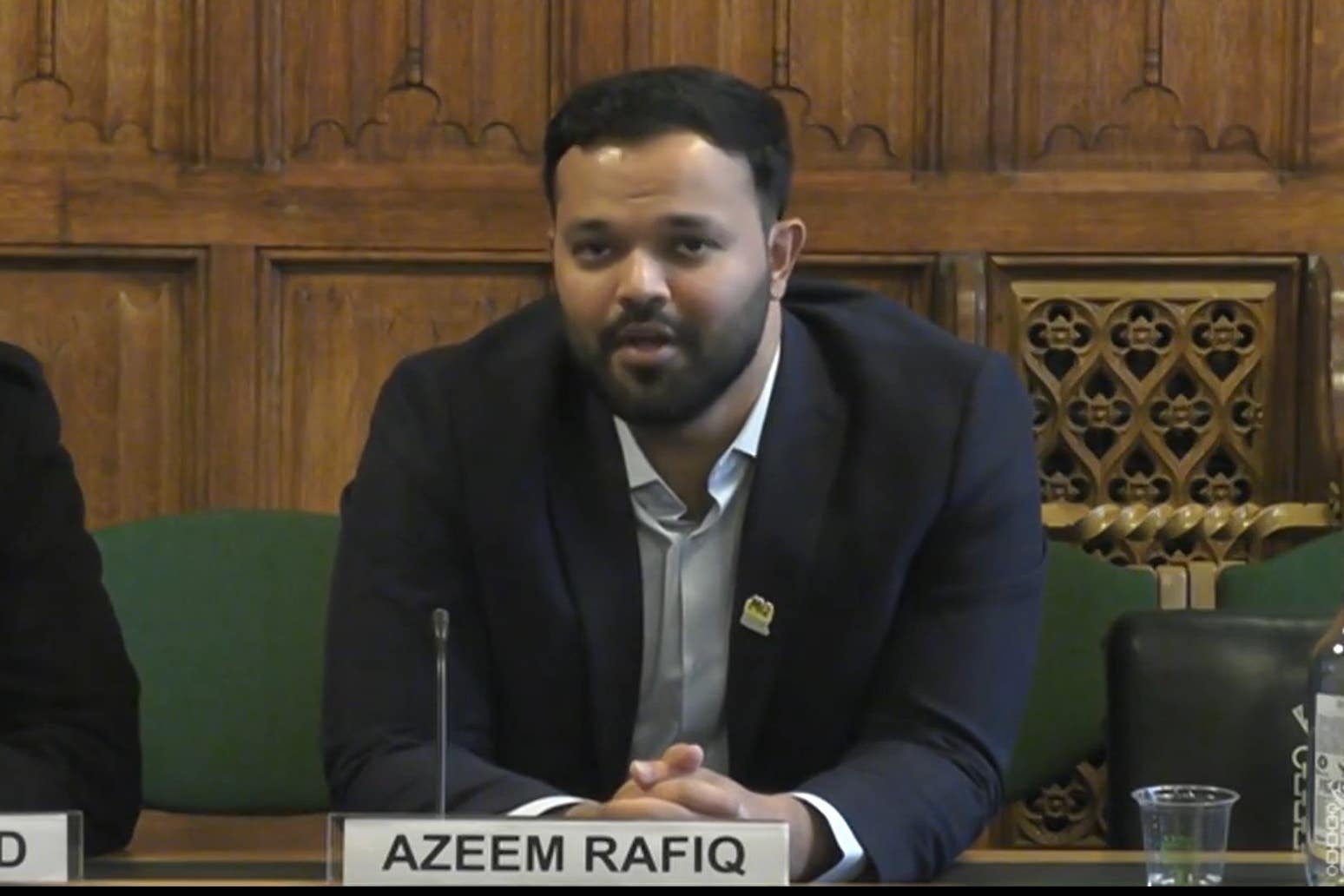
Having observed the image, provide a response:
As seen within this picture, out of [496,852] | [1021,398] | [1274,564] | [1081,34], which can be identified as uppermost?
[1081,34]

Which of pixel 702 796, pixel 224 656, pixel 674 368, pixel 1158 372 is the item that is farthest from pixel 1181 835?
pixel 1158 372

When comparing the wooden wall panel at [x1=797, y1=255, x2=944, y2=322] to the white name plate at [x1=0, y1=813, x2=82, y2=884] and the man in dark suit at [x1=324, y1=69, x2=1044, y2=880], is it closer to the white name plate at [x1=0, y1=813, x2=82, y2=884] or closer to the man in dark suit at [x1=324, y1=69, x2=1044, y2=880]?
the man in dark suit at [x1=324, y1=69, x2=1044, y2=880]

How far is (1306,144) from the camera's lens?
337 centimetres

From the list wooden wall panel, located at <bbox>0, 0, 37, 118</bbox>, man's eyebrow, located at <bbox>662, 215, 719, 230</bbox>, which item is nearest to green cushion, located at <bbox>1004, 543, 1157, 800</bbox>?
man's eyebrow, located at <bbox>662, 215, 719, 230</bbox>

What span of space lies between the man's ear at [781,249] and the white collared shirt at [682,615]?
179 mm

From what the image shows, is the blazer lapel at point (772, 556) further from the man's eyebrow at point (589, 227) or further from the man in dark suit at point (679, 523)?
the man's eyebrow at point (589, 227)

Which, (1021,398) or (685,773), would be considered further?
(1021,398)

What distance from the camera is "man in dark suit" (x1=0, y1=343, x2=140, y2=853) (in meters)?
1.99

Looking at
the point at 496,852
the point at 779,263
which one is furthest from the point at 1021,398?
the point at 496,852

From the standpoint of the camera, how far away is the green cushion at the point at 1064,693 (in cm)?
252

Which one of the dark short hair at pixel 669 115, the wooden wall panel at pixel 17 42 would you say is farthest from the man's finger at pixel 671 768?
the wooden wall panel at pixel 17 42

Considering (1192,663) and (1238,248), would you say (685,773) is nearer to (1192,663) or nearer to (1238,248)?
(1192,663)

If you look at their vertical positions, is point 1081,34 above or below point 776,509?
above

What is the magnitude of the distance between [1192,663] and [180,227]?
1.84 meters
